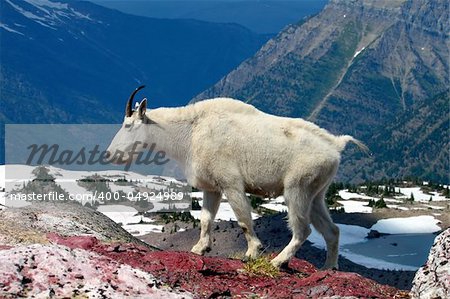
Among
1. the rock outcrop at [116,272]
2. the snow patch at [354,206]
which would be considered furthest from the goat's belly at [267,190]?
the snow patch at [354,206]

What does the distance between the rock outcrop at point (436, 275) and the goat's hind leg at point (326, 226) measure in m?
4.80

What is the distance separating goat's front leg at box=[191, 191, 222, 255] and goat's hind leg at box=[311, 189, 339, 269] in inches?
74.5

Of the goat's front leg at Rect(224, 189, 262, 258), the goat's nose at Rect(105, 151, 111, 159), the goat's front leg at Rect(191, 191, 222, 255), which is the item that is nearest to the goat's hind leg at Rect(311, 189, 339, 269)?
the goat's front leg at Rect(224, 189, 262, 258)

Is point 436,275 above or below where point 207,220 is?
below

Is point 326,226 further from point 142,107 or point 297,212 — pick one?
point 142,107

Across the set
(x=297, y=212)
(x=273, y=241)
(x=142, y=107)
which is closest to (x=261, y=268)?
(x=297, y=212)

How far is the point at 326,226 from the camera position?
53.3 ft

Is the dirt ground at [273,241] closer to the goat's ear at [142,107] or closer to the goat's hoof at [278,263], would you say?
the goat's ear at [142,107]

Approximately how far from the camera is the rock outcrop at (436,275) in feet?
34.5

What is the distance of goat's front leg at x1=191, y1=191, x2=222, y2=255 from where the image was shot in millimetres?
16094

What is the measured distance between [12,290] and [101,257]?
5.31 feet

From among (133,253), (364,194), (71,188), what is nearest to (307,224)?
(133,253)

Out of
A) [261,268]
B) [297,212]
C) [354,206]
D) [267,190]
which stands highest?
[354,206]

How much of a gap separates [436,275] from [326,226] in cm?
553
